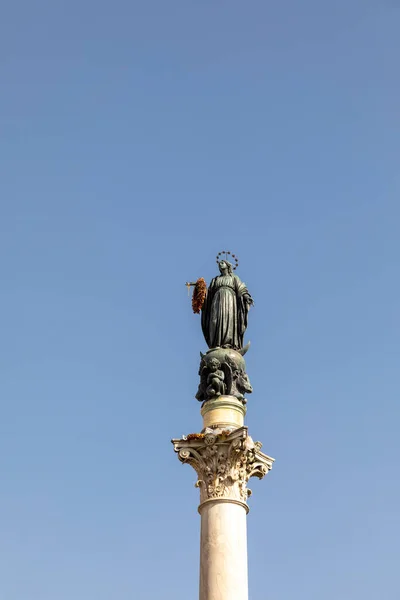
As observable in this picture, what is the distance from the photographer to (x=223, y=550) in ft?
67.5

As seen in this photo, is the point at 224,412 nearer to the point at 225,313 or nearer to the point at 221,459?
the point at 221,459

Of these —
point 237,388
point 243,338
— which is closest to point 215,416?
point 237,388

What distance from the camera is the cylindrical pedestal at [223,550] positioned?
66.1ft

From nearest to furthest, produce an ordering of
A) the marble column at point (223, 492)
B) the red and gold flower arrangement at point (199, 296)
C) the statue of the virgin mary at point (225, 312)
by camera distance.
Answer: the marble column at point (223, 492) < the statue of the virgin mary at point (225, 312) < the red and gold flower arrangement at point (199, 296)

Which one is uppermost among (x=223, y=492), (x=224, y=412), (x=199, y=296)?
(x=199, y=296)

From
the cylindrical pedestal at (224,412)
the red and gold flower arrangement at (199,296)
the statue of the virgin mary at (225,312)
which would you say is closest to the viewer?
the cylindrical pedestal at (224,412)

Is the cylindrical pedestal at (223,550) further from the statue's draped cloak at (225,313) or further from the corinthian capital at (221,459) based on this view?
the statue's draped cloak at (225,313)

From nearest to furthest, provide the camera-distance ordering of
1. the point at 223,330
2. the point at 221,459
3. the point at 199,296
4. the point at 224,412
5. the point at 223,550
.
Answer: the point at 223,550, the point at 221,459, the point at 224,412, the point at 223,330, the point at 199,296

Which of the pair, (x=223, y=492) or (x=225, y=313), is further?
(x=225, y=313)

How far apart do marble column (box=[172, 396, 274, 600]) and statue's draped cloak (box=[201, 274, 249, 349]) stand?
2755 millimetres

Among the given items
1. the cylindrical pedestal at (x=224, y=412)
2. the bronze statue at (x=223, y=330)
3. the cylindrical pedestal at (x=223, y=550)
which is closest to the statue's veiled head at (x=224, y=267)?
the bronze statue at (x=223, y=330)

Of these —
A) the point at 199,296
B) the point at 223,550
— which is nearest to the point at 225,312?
the point at 199,296

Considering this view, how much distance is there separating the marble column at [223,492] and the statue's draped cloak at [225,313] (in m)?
2.76

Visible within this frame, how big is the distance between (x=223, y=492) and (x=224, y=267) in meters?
8.06
